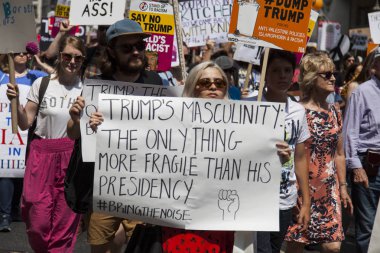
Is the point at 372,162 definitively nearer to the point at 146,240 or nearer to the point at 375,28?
the point at 146,240

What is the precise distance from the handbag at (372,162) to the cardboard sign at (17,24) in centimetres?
255

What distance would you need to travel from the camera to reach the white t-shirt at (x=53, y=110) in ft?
21.9

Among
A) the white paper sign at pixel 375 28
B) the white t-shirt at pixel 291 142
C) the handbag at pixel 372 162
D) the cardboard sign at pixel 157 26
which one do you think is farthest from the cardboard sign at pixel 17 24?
the white paper sign at pixel 375 28

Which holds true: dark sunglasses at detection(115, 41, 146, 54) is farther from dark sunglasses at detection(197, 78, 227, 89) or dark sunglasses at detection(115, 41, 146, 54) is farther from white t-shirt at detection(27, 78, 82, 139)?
white t-shirt at detection(27, 78, 82, 139)

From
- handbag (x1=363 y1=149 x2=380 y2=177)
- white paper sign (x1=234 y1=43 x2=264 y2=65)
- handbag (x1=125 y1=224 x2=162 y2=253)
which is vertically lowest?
handbag (x1=363 y1=149 x2=380 y2=177)

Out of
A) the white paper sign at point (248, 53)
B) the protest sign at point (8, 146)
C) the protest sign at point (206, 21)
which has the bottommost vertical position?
the protest sign at point (8, 146)

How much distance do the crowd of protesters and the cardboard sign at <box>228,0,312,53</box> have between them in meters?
0.17

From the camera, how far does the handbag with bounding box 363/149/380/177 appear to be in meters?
7.32

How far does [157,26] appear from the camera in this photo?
973 centimetres

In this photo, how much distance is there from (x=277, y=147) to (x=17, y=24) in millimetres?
2479

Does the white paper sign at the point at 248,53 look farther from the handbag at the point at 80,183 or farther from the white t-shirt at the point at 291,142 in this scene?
the handbag at the point at 80,183

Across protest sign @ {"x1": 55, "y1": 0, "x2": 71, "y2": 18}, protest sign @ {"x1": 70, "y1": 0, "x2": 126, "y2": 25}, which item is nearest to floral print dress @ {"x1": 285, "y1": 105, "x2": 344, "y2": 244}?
protest sign @ {"x1": 70, "y1": 0, "x2": 126, "y2": 25}

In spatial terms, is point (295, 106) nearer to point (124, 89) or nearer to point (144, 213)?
point (124, 89)

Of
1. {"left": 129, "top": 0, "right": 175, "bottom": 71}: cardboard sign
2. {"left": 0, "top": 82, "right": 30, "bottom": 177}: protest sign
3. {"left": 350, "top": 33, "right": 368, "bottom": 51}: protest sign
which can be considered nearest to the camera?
{"left": 129, "top": 0, "right": 175, "bottom": 71}: cardboard sign
